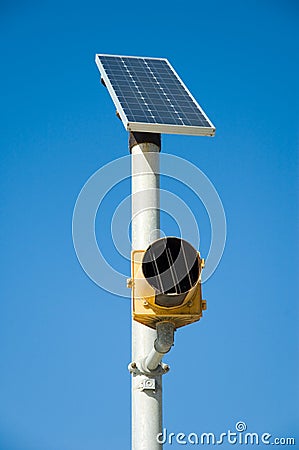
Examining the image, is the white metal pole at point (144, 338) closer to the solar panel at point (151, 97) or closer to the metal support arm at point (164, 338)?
the solar panel at point (151, 97)

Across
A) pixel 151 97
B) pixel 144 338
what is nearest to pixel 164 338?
pixel 144 338

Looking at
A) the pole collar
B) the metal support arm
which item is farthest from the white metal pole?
the metal support arm

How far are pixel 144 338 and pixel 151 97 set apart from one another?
4159mm

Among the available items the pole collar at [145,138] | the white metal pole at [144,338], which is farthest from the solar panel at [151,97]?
the white metal pole at [144,338]

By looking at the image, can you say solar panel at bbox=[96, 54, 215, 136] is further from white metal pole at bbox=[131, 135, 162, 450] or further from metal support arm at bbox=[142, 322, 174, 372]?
metal support arm at bbox=[142, 322, 174, 372]

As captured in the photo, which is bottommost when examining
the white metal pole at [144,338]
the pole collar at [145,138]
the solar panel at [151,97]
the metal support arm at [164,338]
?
the metal support arm at [164,338]

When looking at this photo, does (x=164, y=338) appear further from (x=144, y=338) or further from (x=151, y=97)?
(x=151, y=97)

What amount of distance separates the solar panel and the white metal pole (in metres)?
0.55

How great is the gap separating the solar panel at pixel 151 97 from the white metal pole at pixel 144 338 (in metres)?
0.55

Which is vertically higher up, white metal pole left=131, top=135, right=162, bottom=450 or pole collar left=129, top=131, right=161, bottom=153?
pole collar left=129, top=131, right=161, bottom=153

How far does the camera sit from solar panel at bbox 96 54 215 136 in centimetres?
1081

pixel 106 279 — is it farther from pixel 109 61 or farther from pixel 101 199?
pixel 109 61

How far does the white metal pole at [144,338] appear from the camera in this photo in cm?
1010

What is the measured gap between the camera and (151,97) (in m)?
12.9
